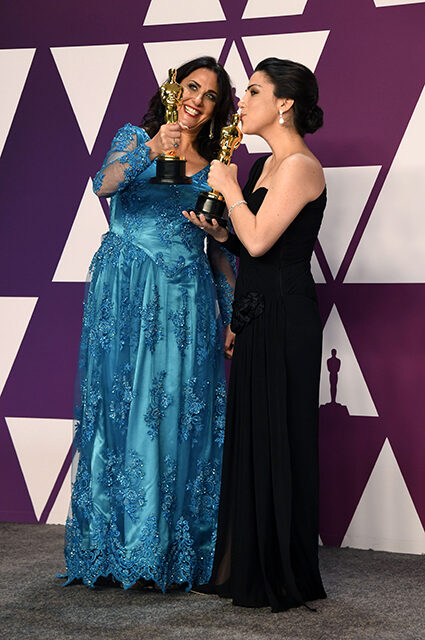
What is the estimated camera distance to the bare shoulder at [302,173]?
280 cm

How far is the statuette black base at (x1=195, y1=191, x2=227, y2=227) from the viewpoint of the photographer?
2.92 meters

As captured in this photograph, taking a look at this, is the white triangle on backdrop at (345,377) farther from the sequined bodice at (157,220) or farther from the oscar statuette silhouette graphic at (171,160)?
the oscar statuette silhouette graphic at (171,160)

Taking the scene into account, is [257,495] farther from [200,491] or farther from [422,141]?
[422,141]

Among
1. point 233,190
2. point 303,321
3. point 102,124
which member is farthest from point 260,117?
point 102,124

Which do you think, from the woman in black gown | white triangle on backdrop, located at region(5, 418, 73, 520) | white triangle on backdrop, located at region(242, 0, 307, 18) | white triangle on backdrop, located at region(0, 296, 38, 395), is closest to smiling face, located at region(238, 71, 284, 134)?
the woman in black gown

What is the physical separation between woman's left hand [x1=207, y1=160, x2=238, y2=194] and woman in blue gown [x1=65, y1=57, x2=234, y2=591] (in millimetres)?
224

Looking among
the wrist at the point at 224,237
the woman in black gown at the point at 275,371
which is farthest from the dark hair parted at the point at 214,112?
the wrist at the point at 224,237

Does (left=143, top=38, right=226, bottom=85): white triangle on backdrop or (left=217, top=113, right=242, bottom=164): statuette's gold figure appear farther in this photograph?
(left=143, top=38, right=226, bottom=85): white triangle on backdrop

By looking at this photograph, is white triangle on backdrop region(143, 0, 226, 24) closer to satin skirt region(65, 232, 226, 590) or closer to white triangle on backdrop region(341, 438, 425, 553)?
satin skirt region(65, 232, 226, 590)

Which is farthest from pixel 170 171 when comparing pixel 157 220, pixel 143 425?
pixel 143 425

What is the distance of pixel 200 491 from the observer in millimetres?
3146

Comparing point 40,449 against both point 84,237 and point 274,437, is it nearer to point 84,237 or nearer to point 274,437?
point 84,237

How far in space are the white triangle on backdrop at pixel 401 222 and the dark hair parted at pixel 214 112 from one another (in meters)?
0.93

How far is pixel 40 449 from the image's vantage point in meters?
4.38
